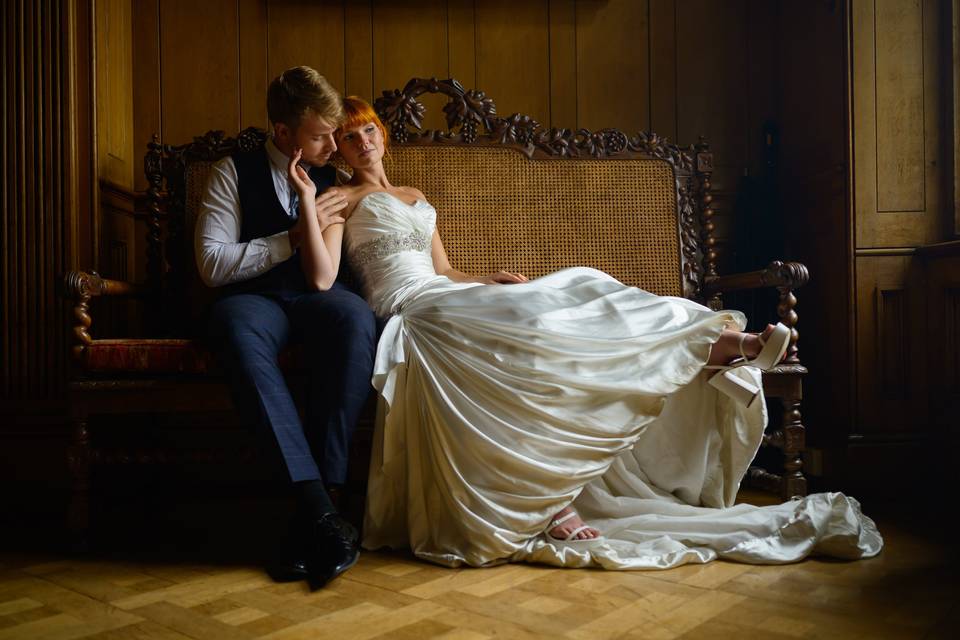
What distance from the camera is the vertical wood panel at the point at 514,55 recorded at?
10.5 ft

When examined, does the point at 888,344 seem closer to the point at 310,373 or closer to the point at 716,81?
the point at 716,81

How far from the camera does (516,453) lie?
185 cm

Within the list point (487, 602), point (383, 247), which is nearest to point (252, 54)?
point (383, 247)

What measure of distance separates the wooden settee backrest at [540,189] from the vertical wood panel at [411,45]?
15.7 inches

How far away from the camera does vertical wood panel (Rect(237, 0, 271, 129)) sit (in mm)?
3107

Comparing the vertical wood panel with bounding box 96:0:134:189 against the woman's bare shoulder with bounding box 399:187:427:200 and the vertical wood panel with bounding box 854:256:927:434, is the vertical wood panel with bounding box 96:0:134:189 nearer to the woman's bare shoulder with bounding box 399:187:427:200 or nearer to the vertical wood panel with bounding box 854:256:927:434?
the woman's bare shoulder with bounding box 399:187:427:200

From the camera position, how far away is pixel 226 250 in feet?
7.41

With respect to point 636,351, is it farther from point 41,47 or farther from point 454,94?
point 41,47

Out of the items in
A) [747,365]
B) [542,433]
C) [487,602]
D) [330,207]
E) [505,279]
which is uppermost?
[330,207]

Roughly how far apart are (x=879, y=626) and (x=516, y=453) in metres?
0.82

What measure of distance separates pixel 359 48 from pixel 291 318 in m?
1.46

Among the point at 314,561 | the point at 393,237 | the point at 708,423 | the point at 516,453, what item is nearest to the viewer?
the point at 314,561

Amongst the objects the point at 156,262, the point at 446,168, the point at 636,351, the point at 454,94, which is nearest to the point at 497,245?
the point at 446,168

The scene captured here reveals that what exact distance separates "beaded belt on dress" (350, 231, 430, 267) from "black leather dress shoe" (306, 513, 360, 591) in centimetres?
94
